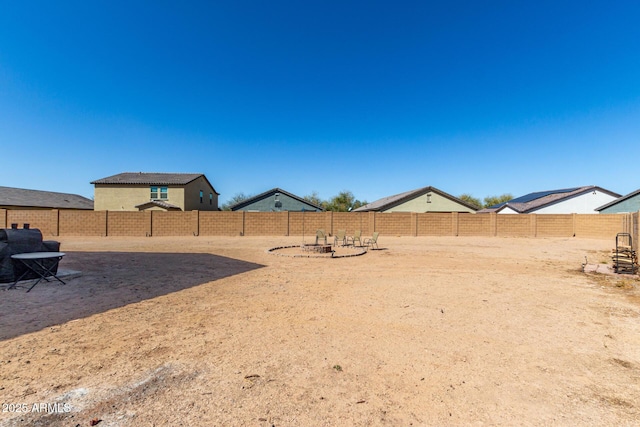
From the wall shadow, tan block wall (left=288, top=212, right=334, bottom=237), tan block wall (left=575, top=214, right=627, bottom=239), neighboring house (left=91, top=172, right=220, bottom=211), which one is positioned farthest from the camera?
neighboring house (left=91, top=172, right=220, bottom=211)

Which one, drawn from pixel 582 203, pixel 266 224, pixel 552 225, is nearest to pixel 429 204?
pixel 552 225

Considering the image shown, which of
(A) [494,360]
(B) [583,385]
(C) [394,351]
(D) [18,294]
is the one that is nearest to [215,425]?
(C) [394,351]

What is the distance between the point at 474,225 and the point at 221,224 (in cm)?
2112

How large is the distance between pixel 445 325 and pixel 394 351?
142 cm

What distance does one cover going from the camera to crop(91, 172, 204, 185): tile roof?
1205 inches

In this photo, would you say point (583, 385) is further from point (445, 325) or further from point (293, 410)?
point (293, 410)

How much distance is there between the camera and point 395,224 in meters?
24.4

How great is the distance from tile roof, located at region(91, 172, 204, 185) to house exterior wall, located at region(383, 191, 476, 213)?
2349 cm

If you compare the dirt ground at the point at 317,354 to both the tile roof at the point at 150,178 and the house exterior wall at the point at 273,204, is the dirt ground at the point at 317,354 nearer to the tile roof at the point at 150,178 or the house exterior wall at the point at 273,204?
the tile roof at the point at 150,178

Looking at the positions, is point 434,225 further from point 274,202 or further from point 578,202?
point 578,202

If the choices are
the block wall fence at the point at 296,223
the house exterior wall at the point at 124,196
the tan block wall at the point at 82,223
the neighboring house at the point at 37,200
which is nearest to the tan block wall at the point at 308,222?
the block wall fence at the point at 296,223

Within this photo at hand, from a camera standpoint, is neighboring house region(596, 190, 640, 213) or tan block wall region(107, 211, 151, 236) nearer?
tan block wall region(107, 211, 151, 236)

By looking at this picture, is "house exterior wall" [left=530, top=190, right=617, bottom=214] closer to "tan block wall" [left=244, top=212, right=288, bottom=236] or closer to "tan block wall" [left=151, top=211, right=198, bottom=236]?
"tan block wall" [left=244, top=212, right=288, bottom=236]

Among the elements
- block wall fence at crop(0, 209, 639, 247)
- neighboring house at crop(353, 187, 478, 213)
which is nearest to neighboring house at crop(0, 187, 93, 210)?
block wall fence at crop(0, 209, 639, 247)
